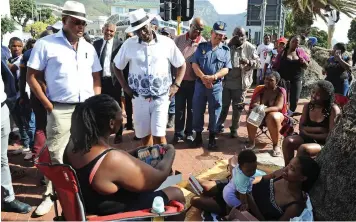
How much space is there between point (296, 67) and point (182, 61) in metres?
3.07

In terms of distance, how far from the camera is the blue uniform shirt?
16.9ft

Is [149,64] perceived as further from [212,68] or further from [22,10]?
[22,10]

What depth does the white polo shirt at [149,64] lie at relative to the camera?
419 centimetres

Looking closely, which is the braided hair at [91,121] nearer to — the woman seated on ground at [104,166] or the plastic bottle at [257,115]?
the woman seated on ground at [104,166]

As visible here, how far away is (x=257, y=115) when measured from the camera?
5.16 m

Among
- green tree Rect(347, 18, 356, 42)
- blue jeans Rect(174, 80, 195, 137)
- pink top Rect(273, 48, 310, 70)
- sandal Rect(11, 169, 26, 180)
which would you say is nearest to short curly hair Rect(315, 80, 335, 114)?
blue jeans Rect(174, 80, 195, 137)

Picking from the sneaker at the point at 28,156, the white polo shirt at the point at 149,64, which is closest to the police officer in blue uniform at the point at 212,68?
the white polo shirt at the point at 149,64

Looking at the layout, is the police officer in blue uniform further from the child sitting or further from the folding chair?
the folding chair

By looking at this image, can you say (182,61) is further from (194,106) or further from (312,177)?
(312,177)

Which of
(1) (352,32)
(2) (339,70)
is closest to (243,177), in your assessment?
(2) (339,70)

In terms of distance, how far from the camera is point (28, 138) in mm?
5477

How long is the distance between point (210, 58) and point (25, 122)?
114 inches

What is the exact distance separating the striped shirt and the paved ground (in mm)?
1064

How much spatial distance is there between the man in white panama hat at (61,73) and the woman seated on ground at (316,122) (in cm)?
228
